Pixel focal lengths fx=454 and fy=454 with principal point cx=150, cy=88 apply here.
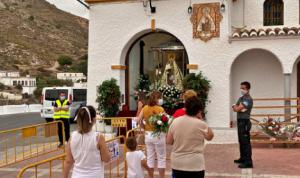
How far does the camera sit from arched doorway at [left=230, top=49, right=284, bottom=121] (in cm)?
1616

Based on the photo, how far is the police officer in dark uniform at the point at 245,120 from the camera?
9.90m

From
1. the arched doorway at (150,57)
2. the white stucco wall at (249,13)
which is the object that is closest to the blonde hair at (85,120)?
the arched doorway at (150,57)

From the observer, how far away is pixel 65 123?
1420 cm

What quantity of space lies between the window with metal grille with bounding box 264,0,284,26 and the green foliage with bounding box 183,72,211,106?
3768 mm

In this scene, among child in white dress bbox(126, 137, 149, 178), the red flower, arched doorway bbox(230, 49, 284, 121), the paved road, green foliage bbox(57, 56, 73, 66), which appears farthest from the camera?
green foliage bbox(57, 56, 73, 66)

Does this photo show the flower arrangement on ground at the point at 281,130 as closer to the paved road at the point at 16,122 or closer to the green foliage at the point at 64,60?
the paved road at the point at 16,122

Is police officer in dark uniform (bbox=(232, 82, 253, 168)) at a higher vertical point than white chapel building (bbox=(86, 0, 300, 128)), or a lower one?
lower

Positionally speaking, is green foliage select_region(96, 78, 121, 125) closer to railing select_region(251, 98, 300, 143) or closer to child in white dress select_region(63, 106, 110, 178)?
railing select_region(251, 98, 300, 143)

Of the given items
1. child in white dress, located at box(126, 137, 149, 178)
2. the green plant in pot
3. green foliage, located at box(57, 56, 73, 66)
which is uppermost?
green foliage, located at box(57, 56, 73, 66)

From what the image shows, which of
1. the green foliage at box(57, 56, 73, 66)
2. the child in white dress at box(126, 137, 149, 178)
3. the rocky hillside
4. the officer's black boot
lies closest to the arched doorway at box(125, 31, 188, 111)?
the officer's black boot

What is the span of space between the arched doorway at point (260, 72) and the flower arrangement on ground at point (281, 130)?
3057 mm

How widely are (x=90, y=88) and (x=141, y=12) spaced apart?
3.36 m

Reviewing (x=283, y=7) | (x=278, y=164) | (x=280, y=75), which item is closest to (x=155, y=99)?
(x=278, y=164)

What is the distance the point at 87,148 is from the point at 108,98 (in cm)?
1038
